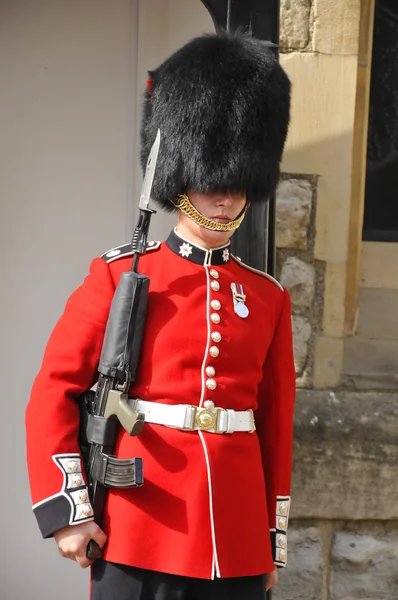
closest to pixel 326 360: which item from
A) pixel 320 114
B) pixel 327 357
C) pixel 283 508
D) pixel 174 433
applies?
pixel 327 357

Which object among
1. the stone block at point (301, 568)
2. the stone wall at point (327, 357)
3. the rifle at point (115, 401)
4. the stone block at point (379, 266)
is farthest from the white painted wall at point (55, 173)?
the rifle at point (115, 401)

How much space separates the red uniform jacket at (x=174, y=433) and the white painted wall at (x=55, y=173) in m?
0.74

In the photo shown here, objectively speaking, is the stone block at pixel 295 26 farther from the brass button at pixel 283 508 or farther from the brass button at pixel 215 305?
the brass button at pixel 283 508

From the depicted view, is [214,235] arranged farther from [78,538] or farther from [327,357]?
[327,357]

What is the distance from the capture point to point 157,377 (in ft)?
6.73

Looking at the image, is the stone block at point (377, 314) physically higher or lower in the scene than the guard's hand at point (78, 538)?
higher

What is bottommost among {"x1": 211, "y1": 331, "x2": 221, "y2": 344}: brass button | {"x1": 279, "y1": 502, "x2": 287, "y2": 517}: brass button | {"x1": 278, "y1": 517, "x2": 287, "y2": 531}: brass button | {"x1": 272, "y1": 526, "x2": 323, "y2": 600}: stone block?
{"x1": 272, "y1": 526, "x2": 323, "y2": 600}: stone block

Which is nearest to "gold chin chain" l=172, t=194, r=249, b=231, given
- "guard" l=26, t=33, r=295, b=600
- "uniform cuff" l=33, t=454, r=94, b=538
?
"guard" l=26, t=33, r=295, b=600

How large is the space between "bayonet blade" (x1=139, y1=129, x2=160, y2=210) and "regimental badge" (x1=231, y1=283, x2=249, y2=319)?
286 millimetres

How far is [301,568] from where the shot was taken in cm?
300

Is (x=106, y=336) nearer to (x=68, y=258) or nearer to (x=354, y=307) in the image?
(x=68, y=258)

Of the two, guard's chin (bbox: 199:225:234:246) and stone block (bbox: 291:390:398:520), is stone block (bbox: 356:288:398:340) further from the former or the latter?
guard's chin (bbox: 199:225:234:246)

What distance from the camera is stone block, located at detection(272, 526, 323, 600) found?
3000 millimetres

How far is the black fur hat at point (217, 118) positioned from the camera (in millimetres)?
2139
